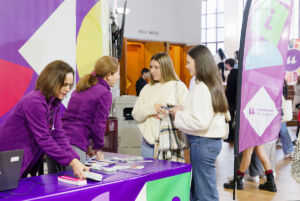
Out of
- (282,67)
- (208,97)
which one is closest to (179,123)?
(208,97)

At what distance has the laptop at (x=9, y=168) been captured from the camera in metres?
1.77

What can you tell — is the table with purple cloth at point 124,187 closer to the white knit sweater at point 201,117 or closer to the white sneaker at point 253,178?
the white knit sweater at point 201,117

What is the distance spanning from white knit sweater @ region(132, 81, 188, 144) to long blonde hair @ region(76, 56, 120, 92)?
15.4 inches

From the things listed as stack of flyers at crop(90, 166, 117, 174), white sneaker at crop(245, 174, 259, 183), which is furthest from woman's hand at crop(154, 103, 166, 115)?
white sneaker at crop(245, 174, 259, 183)

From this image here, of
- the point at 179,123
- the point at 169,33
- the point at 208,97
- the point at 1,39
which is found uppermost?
the point at 169,33

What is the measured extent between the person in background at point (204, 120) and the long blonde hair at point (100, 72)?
592 millimetres

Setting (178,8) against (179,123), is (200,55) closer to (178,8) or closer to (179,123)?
(179,123)

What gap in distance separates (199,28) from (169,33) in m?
1.49

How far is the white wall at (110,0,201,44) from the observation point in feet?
32.3

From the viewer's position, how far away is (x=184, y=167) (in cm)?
254

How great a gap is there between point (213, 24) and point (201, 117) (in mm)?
16394

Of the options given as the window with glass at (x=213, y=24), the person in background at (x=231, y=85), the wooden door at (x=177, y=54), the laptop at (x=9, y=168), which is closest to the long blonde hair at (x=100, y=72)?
the laptop at (x=9, y=168)

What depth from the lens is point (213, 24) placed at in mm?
18281

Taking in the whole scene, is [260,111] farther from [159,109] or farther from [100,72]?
[100,72]
